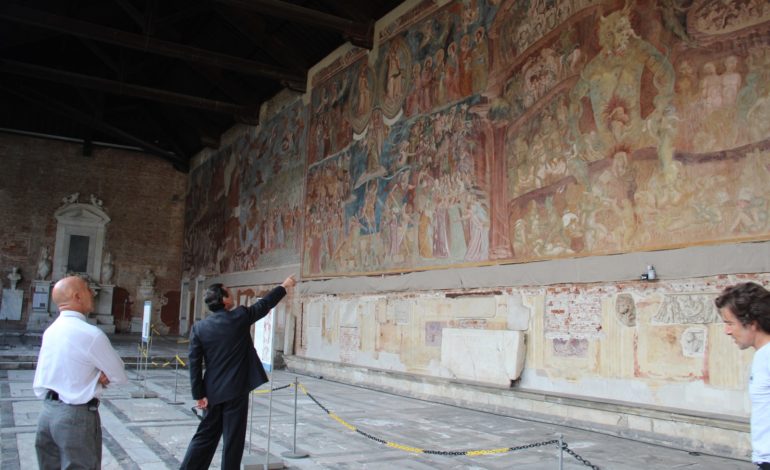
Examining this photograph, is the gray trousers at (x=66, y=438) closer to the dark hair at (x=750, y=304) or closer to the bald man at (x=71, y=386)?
the bald man at (x=71, y=386)

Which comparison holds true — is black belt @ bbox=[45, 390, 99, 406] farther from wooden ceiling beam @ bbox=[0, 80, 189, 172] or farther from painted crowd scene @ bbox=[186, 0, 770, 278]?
wooden ceiling beam @ bbox=[0, 80, 189, 172]

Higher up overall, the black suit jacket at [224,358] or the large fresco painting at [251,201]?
the large fresco painting at [251,201]

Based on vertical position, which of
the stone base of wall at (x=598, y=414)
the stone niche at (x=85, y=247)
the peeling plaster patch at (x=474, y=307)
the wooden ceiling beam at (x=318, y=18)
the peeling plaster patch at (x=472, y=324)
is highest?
the wooden ceiling beam at (x=318, y=18)

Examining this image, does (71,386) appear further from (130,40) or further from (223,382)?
(130,40)

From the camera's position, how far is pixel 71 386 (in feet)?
10.9

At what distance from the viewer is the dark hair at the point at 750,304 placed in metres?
2.53

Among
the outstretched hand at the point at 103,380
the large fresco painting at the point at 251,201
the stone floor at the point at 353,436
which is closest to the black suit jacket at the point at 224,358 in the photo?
the outstretched hand at the point at 103,380

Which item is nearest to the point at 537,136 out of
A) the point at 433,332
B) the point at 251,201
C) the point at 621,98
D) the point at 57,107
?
the point at 621,98

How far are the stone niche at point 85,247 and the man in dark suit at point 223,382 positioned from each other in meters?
24.6

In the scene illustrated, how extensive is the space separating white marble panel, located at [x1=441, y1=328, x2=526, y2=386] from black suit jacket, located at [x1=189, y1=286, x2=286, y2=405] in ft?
18.1

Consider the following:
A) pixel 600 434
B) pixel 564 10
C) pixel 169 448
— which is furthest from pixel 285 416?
pixel 564 10

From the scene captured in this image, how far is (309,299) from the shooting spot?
53.7 feet

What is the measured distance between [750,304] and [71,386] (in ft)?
10.6

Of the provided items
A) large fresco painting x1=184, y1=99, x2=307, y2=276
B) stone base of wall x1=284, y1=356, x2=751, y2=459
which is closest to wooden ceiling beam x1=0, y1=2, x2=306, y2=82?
large fresco painting x1=184, y1=99, x2=307, y2=276
